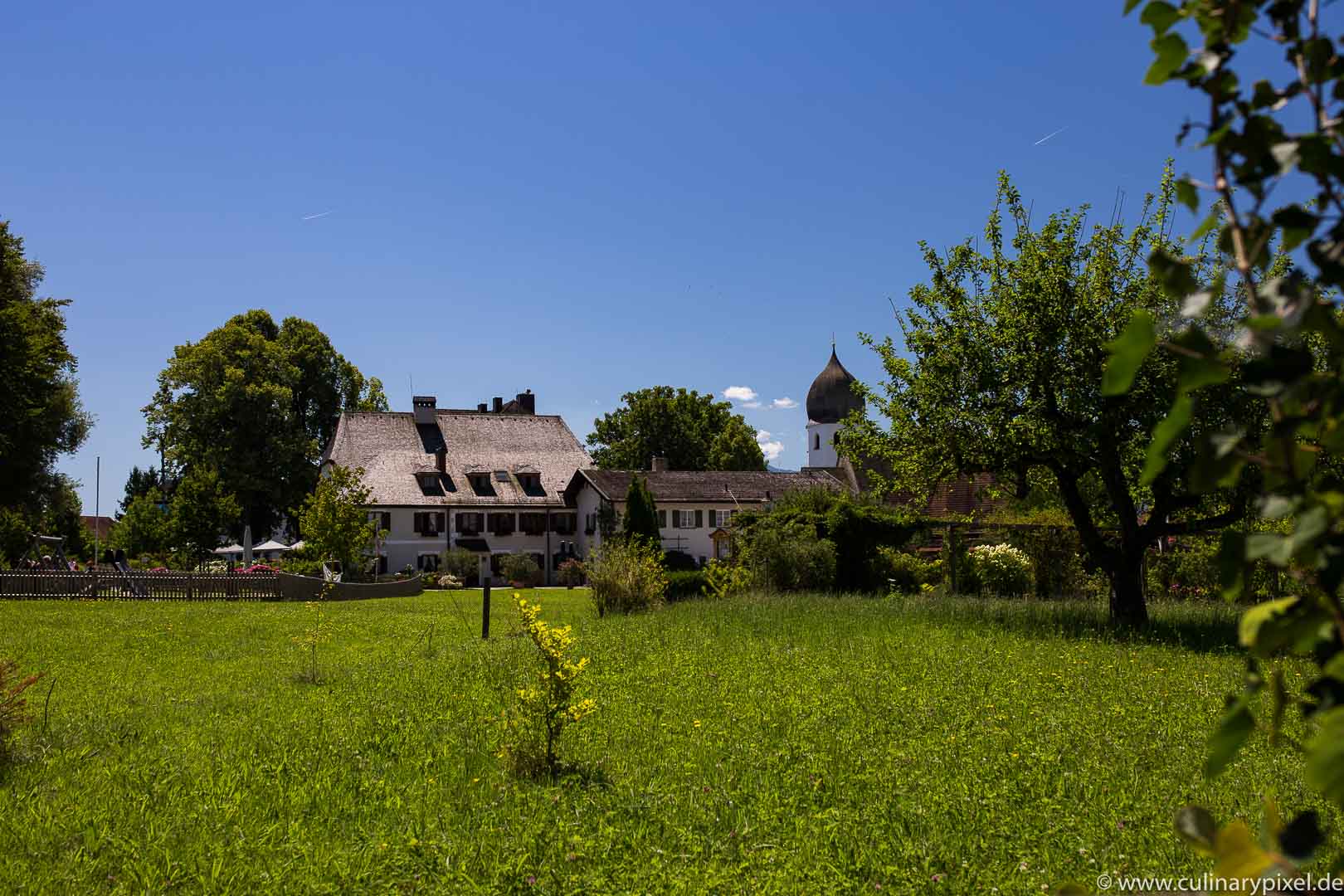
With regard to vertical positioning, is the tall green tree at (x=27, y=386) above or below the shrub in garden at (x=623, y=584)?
above

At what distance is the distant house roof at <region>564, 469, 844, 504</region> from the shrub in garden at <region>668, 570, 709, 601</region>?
86.9 ft

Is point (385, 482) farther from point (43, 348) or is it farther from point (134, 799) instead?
point (134, 799)

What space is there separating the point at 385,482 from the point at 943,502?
31032 millimetres

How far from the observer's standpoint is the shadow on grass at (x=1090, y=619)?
14.5m

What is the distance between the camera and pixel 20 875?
17.4ft

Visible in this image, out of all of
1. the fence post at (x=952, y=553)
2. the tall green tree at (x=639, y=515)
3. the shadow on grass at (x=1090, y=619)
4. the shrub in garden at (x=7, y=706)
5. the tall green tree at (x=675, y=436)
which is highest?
the tall green tree at (x=675, y=436)

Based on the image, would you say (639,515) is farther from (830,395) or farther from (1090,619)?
(830,395)

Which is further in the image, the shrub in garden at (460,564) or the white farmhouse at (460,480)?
the white farmhouse at (460,480)

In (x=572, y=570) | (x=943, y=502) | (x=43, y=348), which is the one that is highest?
(x=43, y=348)

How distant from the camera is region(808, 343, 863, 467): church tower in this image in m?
89.7

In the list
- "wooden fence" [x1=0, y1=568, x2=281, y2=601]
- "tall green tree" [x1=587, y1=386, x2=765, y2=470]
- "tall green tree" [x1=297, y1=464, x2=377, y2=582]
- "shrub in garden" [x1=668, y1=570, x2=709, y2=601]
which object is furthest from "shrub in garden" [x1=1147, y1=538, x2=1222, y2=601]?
"tall green tree" [x1=587, y1=386, x2=765, y2=470]

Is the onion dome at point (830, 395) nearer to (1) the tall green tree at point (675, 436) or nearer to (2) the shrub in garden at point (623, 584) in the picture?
(1) the tall green tree at point (675, 436)

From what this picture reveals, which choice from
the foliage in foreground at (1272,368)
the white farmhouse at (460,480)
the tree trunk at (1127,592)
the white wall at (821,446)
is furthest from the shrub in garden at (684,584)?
the white wall at (821,446)

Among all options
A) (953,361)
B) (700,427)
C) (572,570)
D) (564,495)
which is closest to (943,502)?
(572,570)
